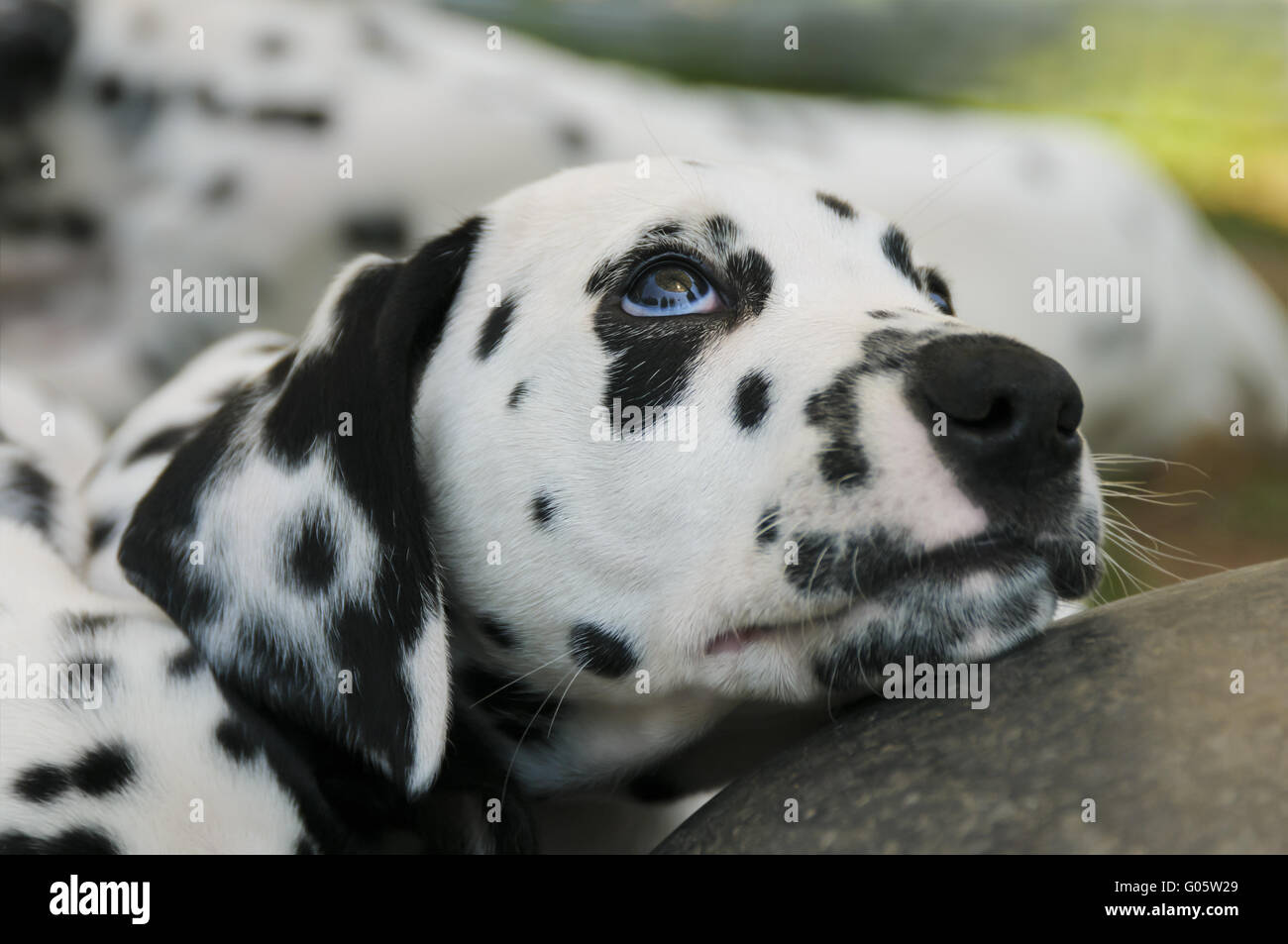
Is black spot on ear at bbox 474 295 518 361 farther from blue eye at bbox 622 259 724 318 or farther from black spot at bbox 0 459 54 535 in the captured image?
black spot at bbox 0 459 54 535

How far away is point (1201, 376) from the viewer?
19.8 feet

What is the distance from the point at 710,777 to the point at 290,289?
→ 119 inches

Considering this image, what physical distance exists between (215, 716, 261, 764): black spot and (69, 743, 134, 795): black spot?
0.47ft

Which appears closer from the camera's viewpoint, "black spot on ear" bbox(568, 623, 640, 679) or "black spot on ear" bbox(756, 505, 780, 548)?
"black spot on ear" bbox(756, 505, 780, 548)

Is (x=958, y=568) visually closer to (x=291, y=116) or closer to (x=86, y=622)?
(x=86, y=622)

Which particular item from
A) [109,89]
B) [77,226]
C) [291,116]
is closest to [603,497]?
[291,116]

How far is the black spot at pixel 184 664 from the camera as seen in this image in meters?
2.25

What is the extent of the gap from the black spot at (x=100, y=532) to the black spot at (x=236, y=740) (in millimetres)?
747

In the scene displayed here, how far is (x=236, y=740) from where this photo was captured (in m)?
2.21

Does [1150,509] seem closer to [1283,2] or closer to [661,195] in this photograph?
[661,195]

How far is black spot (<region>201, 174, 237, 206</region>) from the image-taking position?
193 inches

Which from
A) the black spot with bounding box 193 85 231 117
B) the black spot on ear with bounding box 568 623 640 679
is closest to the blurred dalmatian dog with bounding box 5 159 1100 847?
the black spot on ear with bounding box 568 623 640 679

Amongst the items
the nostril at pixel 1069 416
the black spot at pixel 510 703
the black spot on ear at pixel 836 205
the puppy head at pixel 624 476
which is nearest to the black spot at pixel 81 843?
the puppy head at pixel 624 476

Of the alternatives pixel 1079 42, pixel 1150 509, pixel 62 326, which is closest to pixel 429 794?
pixel 62 326
